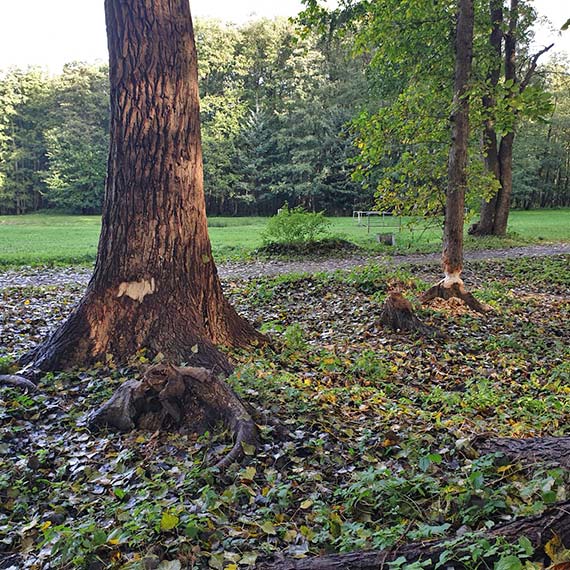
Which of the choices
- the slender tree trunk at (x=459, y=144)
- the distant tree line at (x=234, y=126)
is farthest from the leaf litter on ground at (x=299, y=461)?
the distant tree line at (x=234, y=126)

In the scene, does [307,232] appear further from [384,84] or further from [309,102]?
[309,102]

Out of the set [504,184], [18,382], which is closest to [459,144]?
[18,382]

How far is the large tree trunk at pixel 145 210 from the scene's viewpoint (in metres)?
4.75

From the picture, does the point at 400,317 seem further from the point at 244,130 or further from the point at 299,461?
the point at 244,130

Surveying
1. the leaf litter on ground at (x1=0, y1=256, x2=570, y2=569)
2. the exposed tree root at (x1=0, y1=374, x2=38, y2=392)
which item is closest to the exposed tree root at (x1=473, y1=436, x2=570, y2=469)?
the leaf litter on ground at (x1=0, y1=256, x2=570, y2=569)

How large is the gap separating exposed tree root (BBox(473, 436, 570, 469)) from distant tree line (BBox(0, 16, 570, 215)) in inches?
1424

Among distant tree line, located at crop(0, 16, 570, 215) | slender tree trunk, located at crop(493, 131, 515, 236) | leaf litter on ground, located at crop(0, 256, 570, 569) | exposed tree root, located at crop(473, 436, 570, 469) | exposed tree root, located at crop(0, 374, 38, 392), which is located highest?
distant tree line, located at crop(0, 16, 570, 215)

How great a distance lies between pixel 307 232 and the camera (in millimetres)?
15266

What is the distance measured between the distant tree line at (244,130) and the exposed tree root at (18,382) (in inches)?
1399

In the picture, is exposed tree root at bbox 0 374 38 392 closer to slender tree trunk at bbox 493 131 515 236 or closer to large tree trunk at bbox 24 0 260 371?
large tree trunk at bbox 24 0 260 371

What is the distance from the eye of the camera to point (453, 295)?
8016 millimetres

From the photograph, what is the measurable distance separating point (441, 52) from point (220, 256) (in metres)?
8.04

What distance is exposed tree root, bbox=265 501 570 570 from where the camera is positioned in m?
1.77

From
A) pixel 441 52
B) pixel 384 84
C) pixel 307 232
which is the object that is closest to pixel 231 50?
pixel 384 84
